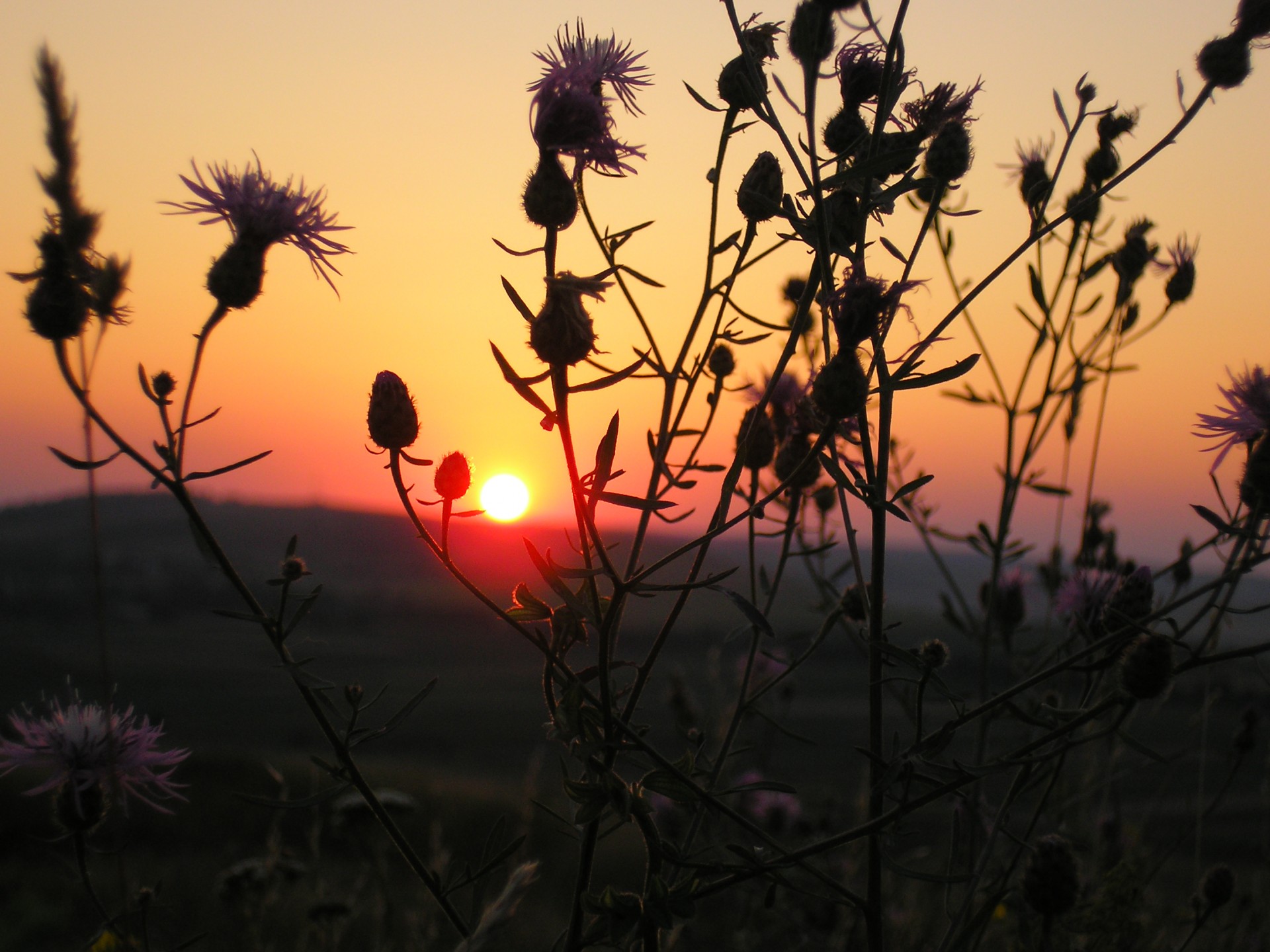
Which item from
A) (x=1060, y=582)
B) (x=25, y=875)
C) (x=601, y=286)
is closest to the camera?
(x=601, y=286)

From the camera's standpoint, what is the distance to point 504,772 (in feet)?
25.4

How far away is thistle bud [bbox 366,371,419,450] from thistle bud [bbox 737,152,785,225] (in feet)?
2.48

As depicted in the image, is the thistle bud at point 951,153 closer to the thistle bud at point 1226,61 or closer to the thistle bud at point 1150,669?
the thistle bud at point 1226,61

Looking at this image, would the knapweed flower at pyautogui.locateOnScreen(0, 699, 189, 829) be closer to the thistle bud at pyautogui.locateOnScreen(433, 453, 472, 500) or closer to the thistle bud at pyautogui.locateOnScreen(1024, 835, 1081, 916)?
the thistle bud at pyautogui.locateOnScreen(433, 453, 472, 500)

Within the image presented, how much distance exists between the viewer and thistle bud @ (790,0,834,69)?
171 cm

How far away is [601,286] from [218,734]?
6732 mm

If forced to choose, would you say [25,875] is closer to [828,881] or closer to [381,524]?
[828,881]

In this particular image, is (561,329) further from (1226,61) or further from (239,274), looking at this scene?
(1226,61)

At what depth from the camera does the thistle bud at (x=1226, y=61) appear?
208 cm

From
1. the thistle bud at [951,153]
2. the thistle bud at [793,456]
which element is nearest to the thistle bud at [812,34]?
the thistle bud at [951,153]

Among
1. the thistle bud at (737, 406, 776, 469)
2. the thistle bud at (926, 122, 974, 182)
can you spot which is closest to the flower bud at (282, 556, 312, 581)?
the thistle bud at (737, 406, 776, 469)

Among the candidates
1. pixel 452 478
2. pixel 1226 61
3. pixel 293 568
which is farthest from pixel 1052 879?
pixel 1226 61

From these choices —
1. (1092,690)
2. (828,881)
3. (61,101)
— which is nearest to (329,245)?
(61,101)

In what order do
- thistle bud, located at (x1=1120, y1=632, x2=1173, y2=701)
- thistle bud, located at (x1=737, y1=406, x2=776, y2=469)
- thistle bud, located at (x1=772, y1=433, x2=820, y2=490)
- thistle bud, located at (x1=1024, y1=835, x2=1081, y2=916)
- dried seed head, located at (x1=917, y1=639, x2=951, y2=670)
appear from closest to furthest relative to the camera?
thistle bud, located at (x1=1120, y1=632, x2=1173, y2=701), thistle bud, located at (x1=1024, y1=835, x2=1081, y2=916), dried seed head, located at (x1=917, y1=639, x2=951, y2=670), thistle bud, located at (x1=737, y1=406, x2=776, y2=469), thistle bud, located at (x1=772, y1=433, x2=820, y2=490)
